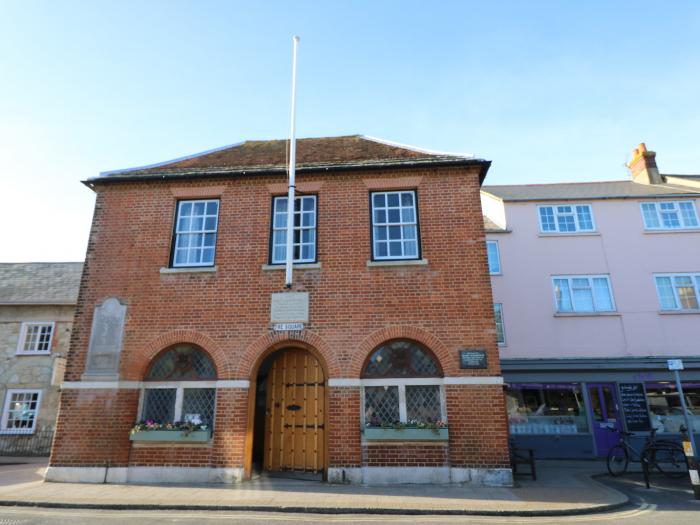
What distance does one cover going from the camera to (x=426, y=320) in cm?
966

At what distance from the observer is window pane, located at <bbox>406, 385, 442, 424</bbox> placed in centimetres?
926

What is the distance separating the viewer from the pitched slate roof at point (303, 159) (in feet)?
35.8

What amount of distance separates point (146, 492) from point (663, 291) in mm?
17484

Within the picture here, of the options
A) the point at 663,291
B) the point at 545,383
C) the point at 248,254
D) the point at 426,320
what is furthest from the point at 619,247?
the point at 248,254

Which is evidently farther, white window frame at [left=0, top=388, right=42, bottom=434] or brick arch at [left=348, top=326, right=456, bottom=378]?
white window frame at [left=0, top=388, right=42, bottom=434]

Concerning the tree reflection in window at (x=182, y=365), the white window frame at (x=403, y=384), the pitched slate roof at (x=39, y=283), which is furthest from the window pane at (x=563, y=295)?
the pitched slate roof at (x=39, y=283)

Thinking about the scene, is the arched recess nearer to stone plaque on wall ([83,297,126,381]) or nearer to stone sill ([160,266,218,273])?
stone sill ([160,266,218,273])

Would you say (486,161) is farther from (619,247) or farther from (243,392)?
(619,247)

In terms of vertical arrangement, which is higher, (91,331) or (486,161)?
(486,161)

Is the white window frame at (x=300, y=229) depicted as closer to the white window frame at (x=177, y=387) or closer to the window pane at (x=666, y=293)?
the white window frame at (x=177, y=387)

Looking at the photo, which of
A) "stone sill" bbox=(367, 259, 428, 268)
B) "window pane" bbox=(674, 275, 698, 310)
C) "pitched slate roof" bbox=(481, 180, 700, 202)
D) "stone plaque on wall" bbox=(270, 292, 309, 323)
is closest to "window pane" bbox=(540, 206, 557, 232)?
"pitched slate roof" bbox=(481, 180, 700, 202)

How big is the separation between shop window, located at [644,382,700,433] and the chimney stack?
29.6 ft

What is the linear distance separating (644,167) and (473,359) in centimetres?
1581

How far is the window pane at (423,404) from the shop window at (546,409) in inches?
286
